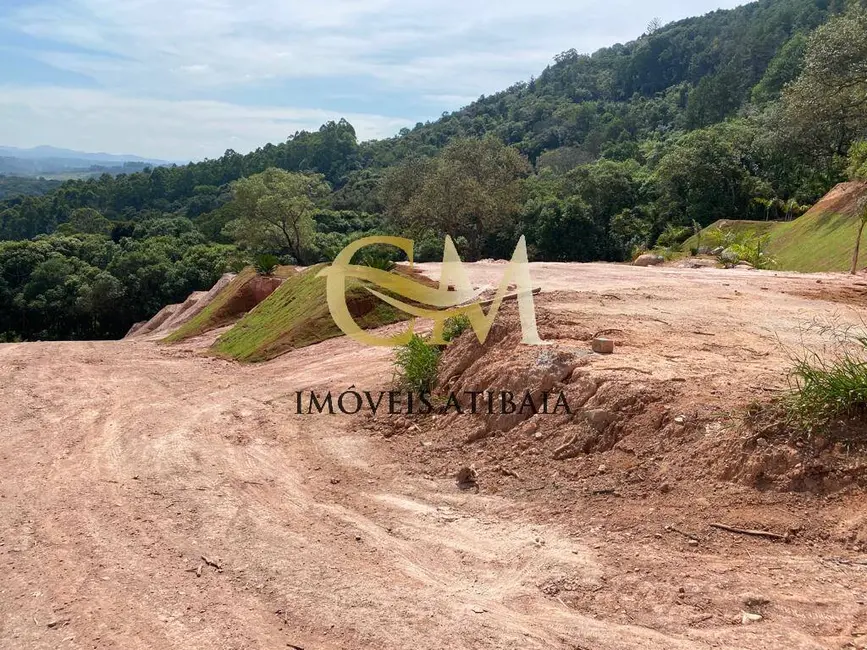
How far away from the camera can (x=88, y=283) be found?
4222 centimetres

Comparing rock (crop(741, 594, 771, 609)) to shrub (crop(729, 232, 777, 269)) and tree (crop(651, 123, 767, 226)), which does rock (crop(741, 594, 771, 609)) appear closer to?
shrub (crop(729, 232, 777, 269))

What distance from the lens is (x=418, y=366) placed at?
9.49 m

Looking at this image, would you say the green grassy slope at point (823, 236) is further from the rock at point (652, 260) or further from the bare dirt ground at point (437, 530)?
the bare dirt ground at point (437, 530)

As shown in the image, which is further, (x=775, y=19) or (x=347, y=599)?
(x=775, y=19)

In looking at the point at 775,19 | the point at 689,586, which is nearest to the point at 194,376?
the point at 689,586

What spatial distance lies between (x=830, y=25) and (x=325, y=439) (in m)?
21.5

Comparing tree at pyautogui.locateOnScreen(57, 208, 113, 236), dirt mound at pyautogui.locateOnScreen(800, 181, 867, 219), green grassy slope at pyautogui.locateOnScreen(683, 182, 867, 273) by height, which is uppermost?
tree at pyautogui.locateOnScreen(57, 208, 113, 236)

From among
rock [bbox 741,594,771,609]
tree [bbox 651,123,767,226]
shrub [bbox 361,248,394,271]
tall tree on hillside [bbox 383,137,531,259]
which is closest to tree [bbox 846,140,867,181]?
tree [bbox 651,123,767,226]

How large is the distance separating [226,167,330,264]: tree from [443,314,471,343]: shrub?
73.6 ft

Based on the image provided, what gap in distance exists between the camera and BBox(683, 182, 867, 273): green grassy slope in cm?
1997

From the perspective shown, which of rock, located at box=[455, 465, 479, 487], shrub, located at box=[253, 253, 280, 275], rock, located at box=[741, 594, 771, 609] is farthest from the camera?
shrub, located at box=[253, 253, 280, 275]

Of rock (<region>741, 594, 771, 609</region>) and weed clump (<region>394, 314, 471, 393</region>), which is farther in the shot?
weed clump (<region>394, 314, 471, 393</region>)

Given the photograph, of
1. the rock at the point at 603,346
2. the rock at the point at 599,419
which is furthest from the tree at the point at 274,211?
the rock at the point at 599,419

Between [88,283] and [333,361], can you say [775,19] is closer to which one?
[88,283]
